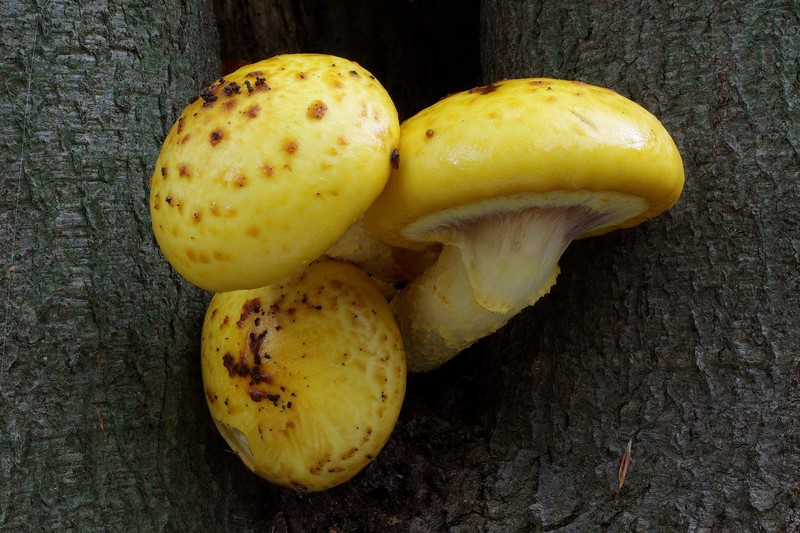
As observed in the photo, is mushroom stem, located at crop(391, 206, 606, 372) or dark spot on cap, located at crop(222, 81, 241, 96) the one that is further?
mushroom stem, located at crop(391, 206, 606, 372)

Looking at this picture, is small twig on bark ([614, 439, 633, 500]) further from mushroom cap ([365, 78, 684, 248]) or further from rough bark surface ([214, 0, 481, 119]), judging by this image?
rough bark surface ([214, 0, 481, 119])

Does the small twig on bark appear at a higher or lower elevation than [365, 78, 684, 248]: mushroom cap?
lower

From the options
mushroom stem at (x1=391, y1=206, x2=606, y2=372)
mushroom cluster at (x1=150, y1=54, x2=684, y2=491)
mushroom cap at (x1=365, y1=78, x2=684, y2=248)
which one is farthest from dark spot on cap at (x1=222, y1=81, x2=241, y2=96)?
mushroom stem at (x1=391, y1=206, x2=606, y2=372)

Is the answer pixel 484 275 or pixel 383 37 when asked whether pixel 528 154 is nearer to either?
pixel 484 275

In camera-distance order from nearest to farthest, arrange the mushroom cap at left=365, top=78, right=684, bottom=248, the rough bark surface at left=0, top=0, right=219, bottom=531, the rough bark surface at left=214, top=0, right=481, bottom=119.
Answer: the mushroom cap at left=365, top=78, right=684, bottom=248
the rough bark surface at left=0, top=0, right=219, bottom=531
the rough bark surface at left=214, top=0, right=481, bottom=119

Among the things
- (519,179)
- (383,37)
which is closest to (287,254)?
(519,179)

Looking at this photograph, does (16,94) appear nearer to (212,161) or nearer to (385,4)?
(212,161)

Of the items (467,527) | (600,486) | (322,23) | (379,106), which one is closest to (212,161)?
(379,106)

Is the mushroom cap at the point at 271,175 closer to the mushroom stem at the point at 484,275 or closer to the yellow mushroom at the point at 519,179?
the yellow mushroom at the point at 519,179
